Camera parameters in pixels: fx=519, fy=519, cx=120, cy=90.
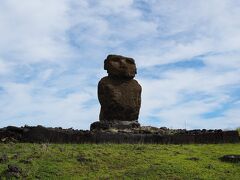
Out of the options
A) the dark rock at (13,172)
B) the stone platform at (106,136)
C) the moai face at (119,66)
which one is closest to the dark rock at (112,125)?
the stone platform at (106,136)

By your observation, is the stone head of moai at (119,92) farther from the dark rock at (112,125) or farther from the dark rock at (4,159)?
the dark rock at (4,159)

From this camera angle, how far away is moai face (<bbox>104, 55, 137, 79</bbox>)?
2434cm

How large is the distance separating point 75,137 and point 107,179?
527cm

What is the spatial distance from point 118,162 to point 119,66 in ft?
32.2

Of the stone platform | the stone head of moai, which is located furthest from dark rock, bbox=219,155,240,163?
the stone head of moai

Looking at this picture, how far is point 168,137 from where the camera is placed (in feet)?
63.4

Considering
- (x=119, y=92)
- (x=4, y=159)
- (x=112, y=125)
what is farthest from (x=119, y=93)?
(x=4, y=159)

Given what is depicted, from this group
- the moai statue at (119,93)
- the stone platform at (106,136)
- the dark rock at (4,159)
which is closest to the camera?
the dark rock at (4,159)

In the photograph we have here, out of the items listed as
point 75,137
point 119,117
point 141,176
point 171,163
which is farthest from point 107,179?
point 119,117

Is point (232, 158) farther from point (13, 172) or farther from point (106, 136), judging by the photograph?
point (13, 172)

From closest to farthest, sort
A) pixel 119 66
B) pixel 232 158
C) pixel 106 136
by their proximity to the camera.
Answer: pixel 232 158
pixel 106 136
pixel 119 66

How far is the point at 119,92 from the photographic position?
24.2 m

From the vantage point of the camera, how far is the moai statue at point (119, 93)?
2400 cm

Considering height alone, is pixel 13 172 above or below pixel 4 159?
below
